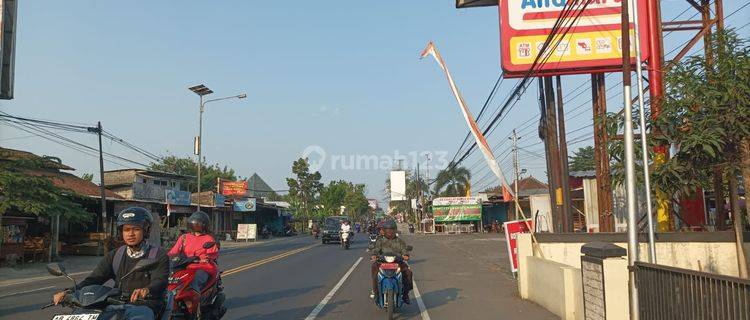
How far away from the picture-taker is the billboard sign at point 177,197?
3678 centimetres

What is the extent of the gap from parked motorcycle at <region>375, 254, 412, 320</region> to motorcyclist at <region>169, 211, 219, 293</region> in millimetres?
2648

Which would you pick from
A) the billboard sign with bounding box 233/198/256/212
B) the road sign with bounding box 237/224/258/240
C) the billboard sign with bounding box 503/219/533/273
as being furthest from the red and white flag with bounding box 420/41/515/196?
the billboard sign with bounding box 233/198/256/212

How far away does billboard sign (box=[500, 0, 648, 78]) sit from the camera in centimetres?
1756

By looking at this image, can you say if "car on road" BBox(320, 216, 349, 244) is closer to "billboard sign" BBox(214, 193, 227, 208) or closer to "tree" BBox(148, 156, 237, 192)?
"billboard sign" BBox(214, 193, 227, 208)

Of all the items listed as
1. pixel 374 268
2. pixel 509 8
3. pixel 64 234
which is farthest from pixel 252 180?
pixel 374 268

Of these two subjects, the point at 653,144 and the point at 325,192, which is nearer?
the point at 653,144

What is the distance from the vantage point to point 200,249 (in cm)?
776

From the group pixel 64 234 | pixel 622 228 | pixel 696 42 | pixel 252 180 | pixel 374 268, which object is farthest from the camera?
pixel 252 180

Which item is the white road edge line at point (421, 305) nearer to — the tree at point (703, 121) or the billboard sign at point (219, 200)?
the tree at point (703, 121)

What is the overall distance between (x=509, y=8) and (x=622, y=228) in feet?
26.3

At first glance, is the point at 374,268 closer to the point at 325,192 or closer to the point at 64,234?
the point at 64,234

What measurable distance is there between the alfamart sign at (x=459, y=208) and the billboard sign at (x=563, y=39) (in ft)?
122

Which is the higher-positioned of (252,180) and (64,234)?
(252,180)

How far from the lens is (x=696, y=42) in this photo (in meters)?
14.6
